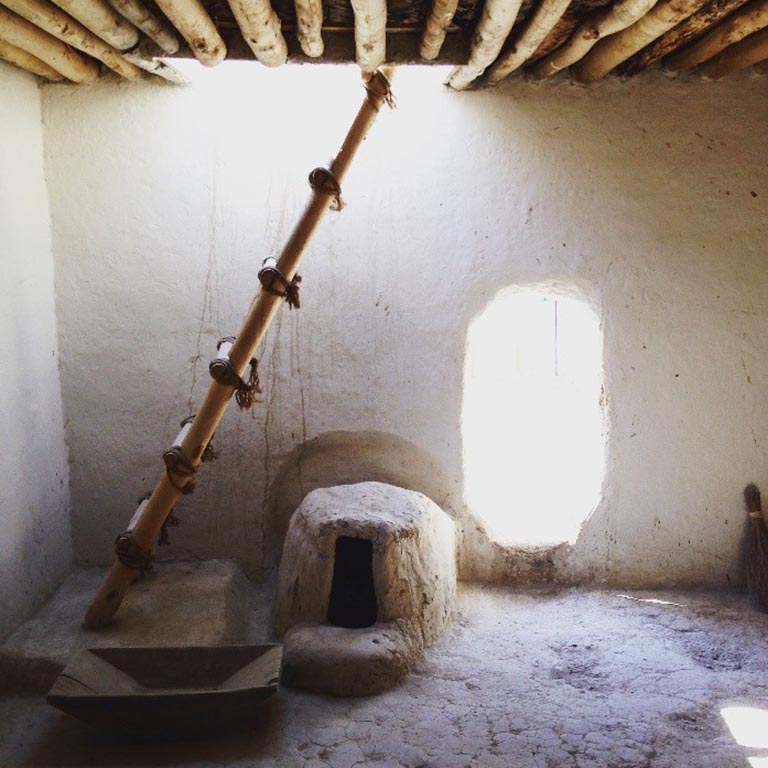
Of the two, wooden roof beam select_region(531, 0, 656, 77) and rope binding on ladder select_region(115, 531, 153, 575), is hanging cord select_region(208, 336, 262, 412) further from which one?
wooden roof beam select_region(531, 0, 656, 77)

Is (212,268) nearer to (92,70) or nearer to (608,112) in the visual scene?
(92,70)

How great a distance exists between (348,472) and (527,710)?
1881 mm

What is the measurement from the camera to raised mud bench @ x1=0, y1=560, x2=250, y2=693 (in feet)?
14.1

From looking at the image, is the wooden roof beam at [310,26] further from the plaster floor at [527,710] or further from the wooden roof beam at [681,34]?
the plaster floor at [527,710]

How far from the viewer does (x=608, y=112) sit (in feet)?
16.8

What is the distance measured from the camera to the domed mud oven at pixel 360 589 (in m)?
4.26

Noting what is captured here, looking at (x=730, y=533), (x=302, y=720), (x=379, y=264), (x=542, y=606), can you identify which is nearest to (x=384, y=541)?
(x=302, y=720)

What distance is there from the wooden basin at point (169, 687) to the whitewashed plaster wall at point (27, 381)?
2.67ft

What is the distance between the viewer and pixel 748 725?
12.9 feet

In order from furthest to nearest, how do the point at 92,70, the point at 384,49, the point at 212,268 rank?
the point at 212,268
the point at 92,70
the point at 384,49

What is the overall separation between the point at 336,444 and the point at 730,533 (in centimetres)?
249

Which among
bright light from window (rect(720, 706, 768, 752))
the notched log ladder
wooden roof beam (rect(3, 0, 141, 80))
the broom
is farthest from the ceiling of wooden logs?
bright light from window (rect(720, 706, 768, 752))

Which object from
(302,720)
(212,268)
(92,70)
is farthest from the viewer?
(212,268)

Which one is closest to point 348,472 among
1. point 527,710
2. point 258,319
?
point 258,319
